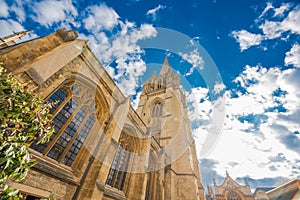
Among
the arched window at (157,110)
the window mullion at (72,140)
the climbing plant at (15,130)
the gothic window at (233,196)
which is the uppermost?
the arched window at (157,110)

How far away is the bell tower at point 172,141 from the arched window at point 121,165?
2.09m

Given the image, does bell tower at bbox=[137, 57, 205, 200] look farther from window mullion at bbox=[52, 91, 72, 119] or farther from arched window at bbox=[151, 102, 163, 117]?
window mullion at bbox=[52, 91, 72, 119]

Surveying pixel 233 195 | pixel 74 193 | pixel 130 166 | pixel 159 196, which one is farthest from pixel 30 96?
pixel 233 195

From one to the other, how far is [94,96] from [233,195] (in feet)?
133

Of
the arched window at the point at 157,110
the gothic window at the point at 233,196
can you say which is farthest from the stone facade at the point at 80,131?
the gothic window at the point at 233,196

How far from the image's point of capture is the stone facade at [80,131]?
4.17m

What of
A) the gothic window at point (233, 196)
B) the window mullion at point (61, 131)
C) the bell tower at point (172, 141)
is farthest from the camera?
the gothic window at point (233, 196)

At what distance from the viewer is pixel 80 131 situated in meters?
6.28

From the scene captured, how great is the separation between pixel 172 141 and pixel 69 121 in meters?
11.3

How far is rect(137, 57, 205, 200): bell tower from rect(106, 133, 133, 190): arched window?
2090 millimetres

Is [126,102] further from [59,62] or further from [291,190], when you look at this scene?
[291,190]

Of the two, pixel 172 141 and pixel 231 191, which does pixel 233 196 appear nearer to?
pixel 231 191

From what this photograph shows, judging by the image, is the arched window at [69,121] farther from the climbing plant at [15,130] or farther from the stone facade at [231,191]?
the stone facade at [231,191]

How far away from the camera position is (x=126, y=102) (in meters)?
8.04
